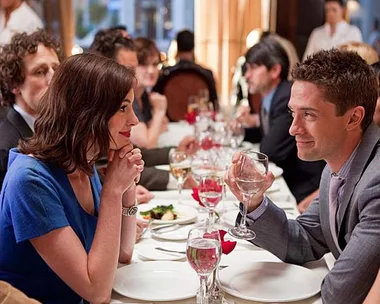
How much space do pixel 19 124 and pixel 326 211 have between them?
1.24 m

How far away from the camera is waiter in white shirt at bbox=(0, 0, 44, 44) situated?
4.55 meters

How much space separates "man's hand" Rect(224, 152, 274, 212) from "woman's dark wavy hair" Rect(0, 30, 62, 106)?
3.40 feet

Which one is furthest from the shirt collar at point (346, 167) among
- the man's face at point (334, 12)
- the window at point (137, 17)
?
the window at point (137, 17)

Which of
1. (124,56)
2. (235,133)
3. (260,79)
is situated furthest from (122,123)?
(260,79)

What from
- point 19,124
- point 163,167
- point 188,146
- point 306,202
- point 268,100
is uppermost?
point 19,124

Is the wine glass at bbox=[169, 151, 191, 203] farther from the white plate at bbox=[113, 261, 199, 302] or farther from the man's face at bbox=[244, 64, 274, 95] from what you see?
the man's face at bbox=[244, 64, 274, 95]

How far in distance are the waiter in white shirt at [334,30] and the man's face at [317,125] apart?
5.51 m

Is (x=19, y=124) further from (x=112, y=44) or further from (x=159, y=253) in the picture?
(x=112, y=44)

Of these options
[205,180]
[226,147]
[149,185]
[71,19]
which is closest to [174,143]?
[226,147]

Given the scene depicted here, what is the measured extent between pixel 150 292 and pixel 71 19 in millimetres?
6230

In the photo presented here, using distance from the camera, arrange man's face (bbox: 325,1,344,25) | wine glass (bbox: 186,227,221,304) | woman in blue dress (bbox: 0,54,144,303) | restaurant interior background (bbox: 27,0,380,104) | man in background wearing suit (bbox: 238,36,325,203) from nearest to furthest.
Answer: wine glass (bbox: 186,227,221,304) → woman in blue dress (bbox: 0,54,144,303) → man in background wearing suit (bbox: 238,36,325,203) → man's face (bbox: 325,1,344,25) → restaurant interior background (bbox: 27,0,380,104)

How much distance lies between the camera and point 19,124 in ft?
7.66

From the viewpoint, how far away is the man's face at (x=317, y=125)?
169cm

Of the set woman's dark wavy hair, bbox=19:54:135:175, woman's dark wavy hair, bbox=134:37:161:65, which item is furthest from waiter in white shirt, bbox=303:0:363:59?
woman's dark wavy hair, bbox=19:54:135:175
